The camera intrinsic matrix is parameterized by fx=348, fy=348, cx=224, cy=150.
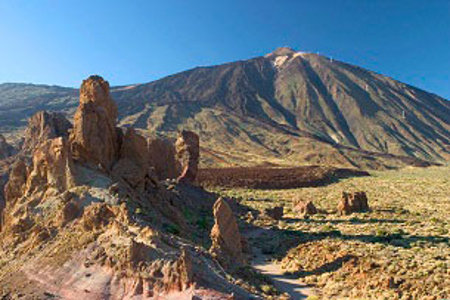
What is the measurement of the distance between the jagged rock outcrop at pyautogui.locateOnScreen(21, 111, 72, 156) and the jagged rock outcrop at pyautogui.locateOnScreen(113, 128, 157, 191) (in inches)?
1328

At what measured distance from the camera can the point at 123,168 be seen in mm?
19062

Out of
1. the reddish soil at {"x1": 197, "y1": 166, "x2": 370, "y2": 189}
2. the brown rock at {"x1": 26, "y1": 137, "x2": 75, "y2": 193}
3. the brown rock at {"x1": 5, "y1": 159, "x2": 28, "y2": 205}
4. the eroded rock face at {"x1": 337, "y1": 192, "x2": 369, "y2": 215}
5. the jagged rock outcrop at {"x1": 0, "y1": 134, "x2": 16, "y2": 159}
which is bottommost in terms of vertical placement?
the reddish soil at {"x1": 197, "y1": 166, "x2": 370, "y2": 189}

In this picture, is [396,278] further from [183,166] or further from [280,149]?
[280,149]

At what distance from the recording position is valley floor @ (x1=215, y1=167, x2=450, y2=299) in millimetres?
15445

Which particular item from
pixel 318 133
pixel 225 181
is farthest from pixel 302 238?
pixel 318 133

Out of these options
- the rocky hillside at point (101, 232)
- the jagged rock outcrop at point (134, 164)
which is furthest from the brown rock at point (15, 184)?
the jagged rock outcrop at point (134, 164)

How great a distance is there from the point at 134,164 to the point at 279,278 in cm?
1000

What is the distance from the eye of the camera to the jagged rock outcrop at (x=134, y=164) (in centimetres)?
1878

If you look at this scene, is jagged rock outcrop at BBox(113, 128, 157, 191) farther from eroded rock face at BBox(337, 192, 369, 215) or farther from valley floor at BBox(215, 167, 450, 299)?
eroded rock face at BBox(337, 192, 369, 215)

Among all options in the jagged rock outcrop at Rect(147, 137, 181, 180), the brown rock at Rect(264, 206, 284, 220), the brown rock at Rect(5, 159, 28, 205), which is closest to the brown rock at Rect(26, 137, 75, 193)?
the brown rock at Rect(5, 159, 28, 205)

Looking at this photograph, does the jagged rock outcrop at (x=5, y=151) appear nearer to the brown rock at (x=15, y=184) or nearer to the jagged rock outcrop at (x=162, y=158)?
the jagged rock outcrop at (x=162, y=158)

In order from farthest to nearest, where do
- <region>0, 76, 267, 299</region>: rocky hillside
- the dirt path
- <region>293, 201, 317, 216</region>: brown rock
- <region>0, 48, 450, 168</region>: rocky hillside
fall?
1. <region>0, 48, 450, 168</region>: rocky hillside
2. <region>293, 201, 317, 216</region>: brown rock
3. the dirt path
4. <region>0, 76, 267, 299</region>: rocky hillside

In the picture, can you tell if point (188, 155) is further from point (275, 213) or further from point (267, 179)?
point (267, 179)

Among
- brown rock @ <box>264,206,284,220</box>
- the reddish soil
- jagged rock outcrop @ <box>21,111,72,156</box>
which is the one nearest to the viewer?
brown rock @ <box>264,206,284,220</box>
